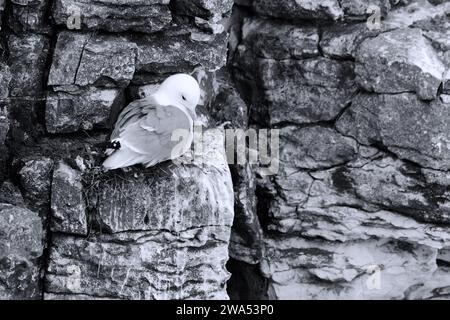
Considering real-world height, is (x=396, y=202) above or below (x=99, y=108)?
below

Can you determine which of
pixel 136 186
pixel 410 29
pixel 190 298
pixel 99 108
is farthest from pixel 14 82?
pixel 410 29

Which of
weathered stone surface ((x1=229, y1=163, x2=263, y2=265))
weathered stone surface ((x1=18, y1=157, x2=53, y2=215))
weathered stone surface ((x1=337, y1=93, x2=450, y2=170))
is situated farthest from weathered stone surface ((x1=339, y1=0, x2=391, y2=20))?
weathered stone surface ((x1=18, y1=157, x2=53, y2=215))

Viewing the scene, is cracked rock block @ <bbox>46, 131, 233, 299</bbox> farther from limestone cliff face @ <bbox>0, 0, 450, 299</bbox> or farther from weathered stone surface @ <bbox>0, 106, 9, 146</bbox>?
weathered stone surface @ <bbox>0, 106, 9, 146</bbox>

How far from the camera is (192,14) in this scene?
18.0 feet

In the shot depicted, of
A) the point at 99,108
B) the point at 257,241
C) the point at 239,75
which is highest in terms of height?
the point at 239,75

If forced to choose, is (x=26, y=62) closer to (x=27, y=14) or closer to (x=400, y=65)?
(x=27, y=14)

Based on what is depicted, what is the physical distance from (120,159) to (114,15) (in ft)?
2.81

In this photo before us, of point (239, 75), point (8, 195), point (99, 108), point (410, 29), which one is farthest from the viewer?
point (239, 75)

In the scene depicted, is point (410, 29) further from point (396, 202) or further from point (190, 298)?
point (190, 298)

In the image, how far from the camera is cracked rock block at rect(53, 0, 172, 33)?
5129 millimetres

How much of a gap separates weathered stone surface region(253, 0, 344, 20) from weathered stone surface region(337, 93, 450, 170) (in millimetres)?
551

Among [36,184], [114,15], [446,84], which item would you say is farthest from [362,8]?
[36,184]

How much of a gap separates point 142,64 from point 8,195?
107cm

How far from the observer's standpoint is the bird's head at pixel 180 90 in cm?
517
